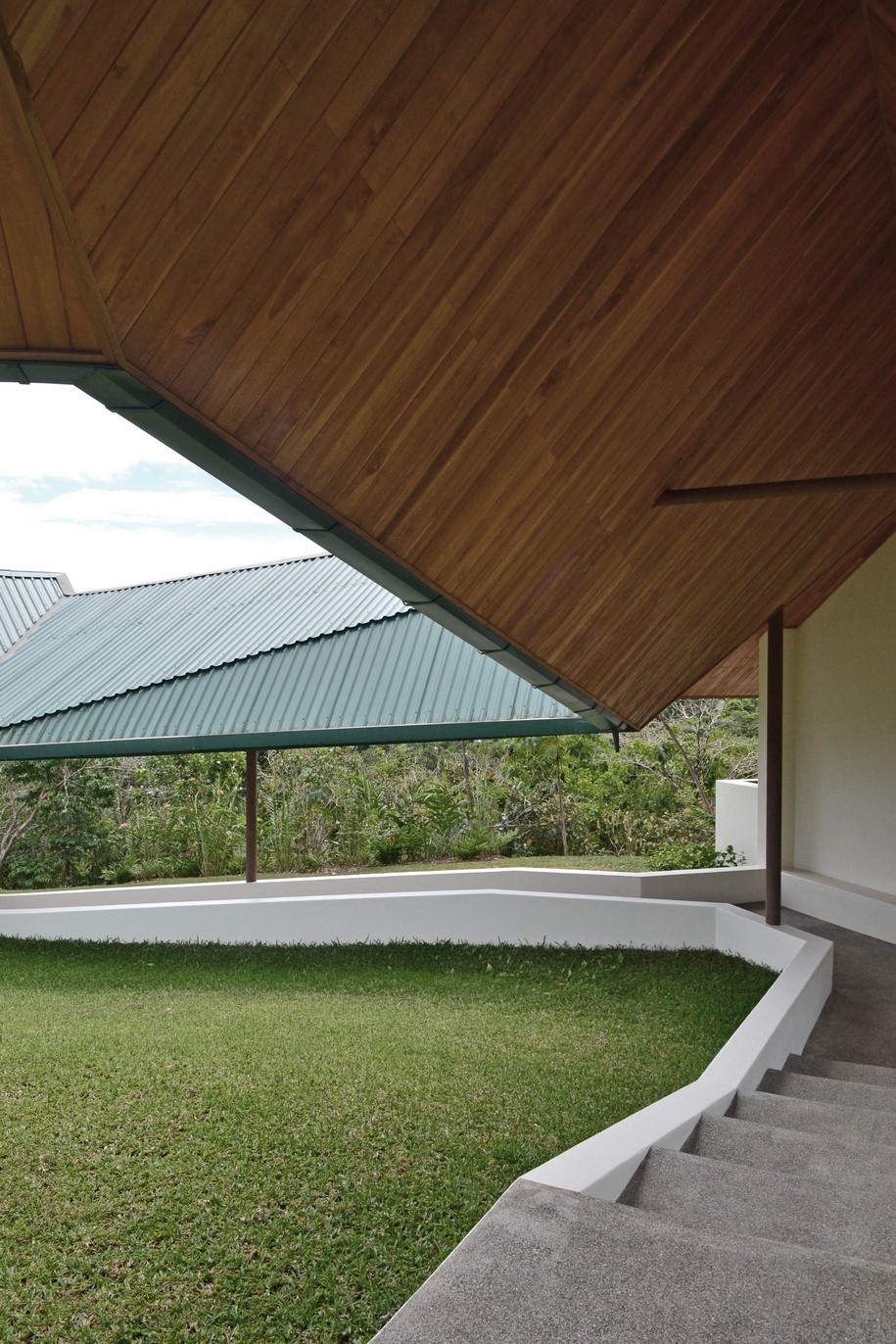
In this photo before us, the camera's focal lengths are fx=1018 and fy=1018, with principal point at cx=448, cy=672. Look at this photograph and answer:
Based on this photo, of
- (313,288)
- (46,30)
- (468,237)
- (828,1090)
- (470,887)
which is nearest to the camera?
(46,30)

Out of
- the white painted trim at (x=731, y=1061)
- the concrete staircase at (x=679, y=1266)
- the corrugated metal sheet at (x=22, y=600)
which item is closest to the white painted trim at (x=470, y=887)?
the white painted trim at (x=731, y=1061)

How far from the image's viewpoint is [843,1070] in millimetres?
6156

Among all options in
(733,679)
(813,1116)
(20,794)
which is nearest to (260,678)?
(20,794)

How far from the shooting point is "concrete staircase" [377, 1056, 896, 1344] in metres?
2.40

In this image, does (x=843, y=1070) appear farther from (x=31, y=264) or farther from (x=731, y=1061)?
(x=31, y=264)

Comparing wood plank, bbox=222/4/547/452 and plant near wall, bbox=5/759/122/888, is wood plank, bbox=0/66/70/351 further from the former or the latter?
plant near wall, bbox=5/759/122/888

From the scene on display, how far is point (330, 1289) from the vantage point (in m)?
3.79

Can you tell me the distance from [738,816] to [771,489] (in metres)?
8.37

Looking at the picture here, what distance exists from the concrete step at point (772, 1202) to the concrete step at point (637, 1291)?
1.89 feet

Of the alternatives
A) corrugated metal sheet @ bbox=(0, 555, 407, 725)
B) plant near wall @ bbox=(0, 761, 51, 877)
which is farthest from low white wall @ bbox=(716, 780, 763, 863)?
plant near wall @ bbox=(0, 761, 51, 877)

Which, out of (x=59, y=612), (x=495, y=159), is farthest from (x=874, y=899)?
(x=59, y=612)

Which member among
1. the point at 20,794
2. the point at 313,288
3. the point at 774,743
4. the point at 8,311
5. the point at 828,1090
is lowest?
the point at 828,1090

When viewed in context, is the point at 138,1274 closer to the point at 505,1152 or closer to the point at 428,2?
the point at 505,1152

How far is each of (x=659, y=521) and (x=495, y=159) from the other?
338 centimetres
